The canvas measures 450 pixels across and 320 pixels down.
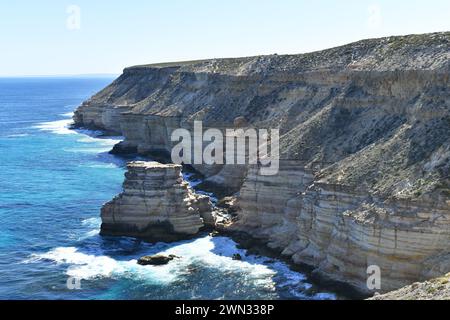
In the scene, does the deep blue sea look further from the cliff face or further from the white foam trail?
the white foam trail

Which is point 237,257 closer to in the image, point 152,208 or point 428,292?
point 152,208

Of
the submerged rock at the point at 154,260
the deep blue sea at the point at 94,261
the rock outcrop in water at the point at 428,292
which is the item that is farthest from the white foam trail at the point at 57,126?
the rock outcrop in water at the point at 428,292

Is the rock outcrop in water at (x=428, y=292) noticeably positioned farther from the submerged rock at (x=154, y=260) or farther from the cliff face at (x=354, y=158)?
the submerged rock at (x=154, y=260)

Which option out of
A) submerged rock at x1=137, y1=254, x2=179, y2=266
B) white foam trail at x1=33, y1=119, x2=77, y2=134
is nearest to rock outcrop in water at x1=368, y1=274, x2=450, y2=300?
submerged rock at x1=137, y1=254, x2=179, y2=266

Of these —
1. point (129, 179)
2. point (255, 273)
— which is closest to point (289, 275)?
point (255, 273)

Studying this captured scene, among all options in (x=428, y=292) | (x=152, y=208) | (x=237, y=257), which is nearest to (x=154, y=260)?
(x=237, y=257)

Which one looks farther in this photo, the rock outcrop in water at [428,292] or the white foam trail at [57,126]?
the white foam trail at [57,126]
